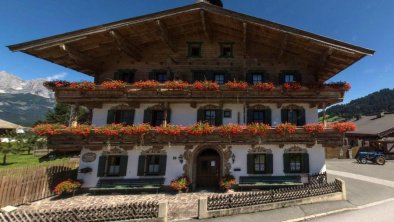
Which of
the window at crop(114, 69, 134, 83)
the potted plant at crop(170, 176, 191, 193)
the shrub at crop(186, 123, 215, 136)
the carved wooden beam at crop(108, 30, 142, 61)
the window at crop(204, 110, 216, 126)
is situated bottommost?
the potted plant at crop(170, 176, 191, 193)

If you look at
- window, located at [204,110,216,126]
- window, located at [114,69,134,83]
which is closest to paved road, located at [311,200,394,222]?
window, located at [204,110,216,126]

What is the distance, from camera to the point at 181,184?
1614cm

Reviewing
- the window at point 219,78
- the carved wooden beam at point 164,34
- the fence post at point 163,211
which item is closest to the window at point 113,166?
the fence post at point 163,211

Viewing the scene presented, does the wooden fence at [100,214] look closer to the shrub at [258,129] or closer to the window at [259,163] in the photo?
the shrub at [258,129]

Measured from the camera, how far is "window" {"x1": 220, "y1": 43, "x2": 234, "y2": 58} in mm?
19484

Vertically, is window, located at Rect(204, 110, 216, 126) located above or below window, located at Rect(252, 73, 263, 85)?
below

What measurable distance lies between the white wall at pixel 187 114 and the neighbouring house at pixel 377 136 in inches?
Answer: 885

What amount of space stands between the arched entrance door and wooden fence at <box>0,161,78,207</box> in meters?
10.1

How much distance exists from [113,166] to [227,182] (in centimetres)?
877

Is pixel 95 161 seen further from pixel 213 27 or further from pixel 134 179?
pixel 213 27

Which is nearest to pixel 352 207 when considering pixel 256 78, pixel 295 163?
pixel 295 163

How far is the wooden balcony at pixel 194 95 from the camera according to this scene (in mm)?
16703

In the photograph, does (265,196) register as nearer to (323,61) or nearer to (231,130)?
(231,130)

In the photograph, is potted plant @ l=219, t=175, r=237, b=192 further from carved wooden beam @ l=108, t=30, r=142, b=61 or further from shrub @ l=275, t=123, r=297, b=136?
carved wooden beam @ l=108, t=30, r=142, b=61
